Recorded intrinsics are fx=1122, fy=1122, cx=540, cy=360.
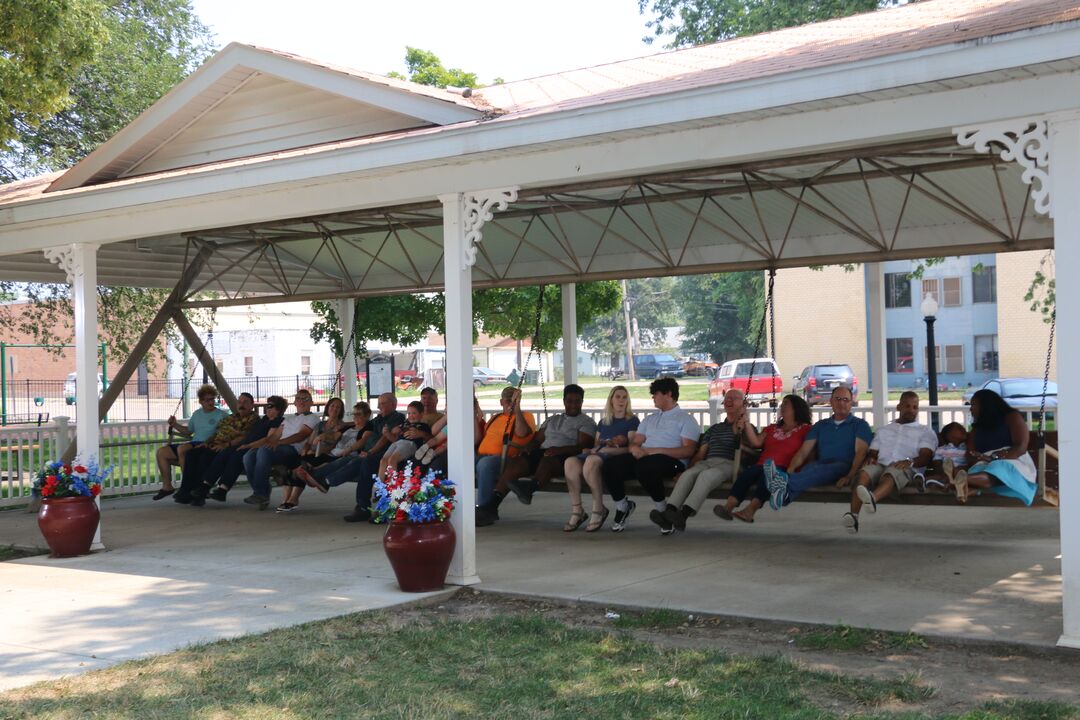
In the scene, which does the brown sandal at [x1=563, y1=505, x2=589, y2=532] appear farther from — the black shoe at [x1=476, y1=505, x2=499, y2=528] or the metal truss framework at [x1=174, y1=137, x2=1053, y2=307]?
the metal truss framework at [x1=174, y1=137, x2=1053, y2=307]

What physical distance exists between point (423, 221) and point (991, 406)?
6.03 metres

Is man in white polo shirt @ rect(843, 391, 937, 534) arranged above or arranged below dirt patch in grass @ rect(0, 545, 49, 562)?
above

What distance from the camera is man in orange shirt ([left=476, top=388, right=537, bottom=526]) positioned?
9867 mm

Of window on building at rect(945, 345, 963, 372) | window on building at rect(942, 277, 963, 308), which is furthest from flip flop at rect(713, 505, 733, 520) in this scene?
window on building at rect(945, 345, 963, 372)

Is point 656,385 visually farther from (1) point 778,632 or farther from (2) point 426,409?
(1) point 778,632

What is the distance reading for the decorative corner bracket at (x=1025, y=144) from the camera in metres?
5.34

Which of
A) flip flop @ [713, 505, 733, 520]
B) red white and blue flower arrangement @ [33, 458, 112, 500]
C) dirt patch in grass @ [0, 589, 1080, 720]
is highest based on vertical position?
red white and blue flower arrangement @ [33, 458, 112, 500]

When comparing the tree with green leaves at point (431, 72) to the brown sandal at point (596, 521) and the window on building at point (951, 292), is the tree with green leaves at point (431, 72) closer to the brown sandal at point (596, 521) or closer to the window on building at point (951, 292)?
the brown sandal at point (596, 521)

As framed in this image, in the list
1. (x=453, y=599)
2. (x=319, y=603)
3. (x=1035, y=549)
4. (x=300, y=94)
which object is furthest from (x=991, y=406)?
(x=300, y=94)

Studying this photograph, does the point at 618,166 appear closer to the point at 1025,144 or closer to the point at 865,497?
the point at 1025,144

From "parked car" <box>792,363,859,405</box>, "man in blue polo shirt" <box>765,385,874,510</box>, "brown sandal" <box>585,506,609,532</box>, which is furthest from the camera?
"parked car" <box>792,363,859,405</box>

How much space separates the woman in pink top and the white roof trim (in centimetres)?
342

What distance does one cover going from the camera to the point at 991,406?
26.2ft

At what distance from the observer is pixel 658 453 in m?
8.99
